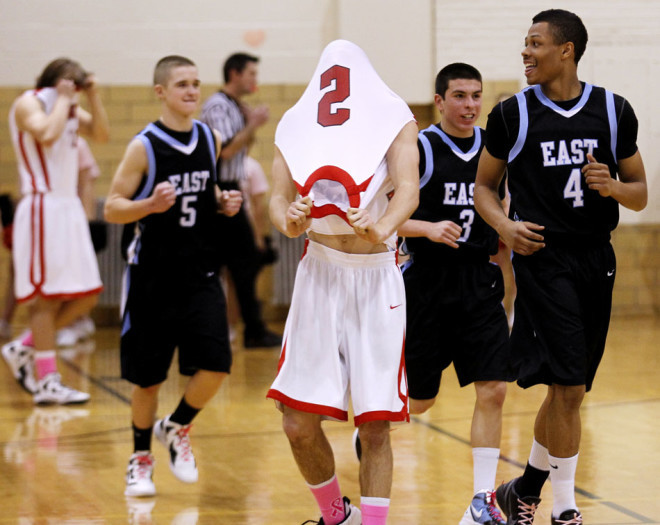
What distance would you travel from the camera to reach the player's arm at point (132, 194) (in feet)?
15.9

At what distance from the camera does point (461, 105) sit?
15.6ft

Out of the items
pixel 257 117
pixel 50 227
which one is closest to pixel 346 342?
pixel 50 227

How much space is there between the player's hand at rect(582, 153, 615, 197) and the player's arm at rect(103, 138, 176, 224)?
183cm

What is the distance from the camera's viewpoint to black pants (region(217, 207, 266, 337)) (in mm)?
9188

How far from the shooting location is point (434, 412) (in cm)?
679

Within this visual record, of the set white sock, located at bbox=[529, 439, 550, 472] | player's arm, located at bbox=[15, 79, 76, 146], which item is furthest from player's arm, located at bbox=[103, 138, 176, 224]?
player's arm, located at bbox=[15, 79, 76, 146]

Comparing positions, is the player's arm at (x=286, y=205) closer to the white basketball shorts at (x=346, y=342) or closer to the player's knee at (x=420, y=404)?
the white basketball shorts at (x=346, y=342)

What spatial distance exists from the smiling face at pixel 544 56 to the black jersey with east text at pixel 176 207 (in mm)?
1761

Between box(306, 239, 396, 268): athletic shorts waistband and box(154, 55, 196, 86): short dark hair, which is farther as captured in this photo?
box(154, 55, 196, 86): short dark hair

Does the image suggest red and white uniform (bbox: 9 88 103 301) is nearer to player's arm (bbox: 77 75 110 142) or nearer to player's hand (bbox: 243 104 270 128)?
player's arm (bbox: 77 75 110 142)

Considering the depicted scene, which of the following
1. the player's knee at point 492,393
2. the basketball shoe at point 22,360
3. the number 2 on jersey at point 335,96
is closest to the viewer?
the number 2 on jersey at point 335,96

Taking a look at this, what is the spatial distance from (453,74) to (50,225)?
3.67 metres

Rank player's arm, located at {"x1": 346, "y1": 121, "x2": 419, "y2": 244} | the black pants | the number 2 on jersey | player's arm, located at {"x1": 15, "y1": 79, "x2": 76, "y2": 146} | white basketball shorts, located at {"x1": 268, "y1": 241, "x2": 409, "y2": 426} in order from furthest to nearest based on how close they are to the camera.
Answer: the black pants → player's arm, located at {"x1": 15, "y1": 79, "x2": 76, "y2": 146} → the number 2 on jersey → white basketball shorts, located at {"x1": 268, "y1": 241, "x2": 409, "y2": 426} → player's arm, located at {"x1": 346, "y1": 121, "x2": 419, "y2": 244}

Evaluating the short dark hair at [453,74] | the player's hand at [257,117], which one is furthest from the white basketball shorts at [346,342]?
the player's hand at [257,117]
